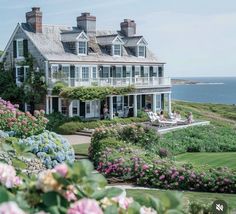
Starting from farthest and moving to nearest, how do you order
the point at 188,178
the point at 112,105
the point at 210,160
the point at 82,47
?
the point at 82,47 → the point at 112,105 → the point at 210,160 → the point at 188,178

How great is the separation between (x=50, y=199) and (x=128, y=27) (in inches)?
1746

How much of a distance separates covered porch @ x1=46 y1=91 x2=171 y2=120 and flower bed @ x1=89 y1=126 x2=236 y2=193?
15.9 metres

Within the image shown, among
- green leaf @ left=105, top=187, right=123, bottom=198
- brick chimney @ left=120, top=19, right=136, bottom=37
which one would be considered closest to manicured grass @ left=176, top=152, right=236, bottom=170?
green leaf @ left=105, top=187, right=123, bottom=198

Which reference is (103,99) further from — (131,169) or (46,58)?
(131,169)

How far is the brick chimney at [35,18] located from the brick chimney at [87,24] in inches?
179

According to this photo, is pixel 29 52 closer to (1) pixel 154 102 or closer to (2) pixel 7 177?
(1) pixel 154 102

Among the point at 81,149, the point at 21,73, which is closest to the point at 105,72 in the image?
the point at 21,73

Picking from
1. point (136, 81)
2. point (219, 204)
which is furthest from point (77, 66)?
point (219, 204)

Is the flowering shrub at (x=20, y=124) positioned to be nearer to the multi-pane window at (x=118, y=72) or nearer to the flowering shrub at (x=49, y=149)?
the flowering shrub at (x=49, y=149)

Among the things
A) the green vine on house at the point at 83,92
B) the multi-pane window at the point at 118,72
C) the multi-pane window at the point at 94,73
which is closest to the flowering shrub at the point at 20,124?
the green vine on house at the point at 83,92

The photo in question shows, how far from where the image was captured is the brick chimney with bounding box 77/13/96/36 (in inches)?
1645

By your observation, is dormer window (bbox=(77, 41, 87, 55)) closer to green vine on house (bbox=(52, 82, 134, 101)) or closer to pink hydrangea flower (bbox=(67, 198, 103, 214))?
green vine on house (bbox=(52, 82, 134, 101))

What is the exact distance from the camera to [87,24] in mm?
41906

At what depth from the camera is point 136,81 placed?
41406 millimetres
